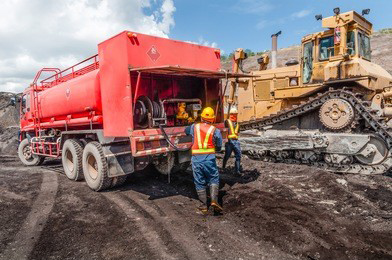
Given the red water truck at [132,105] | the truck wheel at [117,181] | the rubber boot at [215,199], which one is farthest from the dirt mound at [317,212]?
the truck wheel at [117,181]

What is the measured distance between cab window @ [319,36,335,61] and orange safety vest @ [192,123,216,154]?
16.7ft

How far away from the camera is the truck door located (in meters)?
8.99

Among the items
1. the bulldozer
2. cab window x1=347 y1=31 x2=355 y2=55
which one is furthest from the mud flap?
cab window x1=347 y1=31 x2=355 y2=55

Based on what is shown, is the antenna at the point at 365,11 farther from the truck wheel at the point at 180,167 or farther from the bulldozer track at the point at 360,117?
the truck wheel at the point at 180,167

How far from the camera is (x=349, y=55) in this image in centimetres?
789

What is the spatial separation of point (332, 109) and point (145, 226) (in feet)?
18.8

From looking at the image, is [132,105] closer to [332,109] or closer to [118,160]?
[118,160]

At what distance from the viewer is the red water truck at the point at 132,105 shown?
568 centimetres

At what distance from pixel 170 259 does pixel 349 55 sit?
6.96 m

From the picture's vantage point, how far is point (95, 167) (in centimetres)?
710

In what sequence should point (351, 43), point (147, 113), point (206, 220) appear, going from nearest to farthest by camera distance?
point (206, 220) → point (147, 113) → point (351, 43)

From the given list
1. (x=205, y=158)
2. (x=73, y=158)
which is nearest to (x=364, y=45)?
(x=205, y=158)

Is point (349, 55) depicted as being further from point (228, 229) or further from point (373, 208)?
point (228, 229)

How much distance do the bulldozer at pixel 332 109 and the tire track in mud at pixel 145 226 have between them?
398 centimetres
